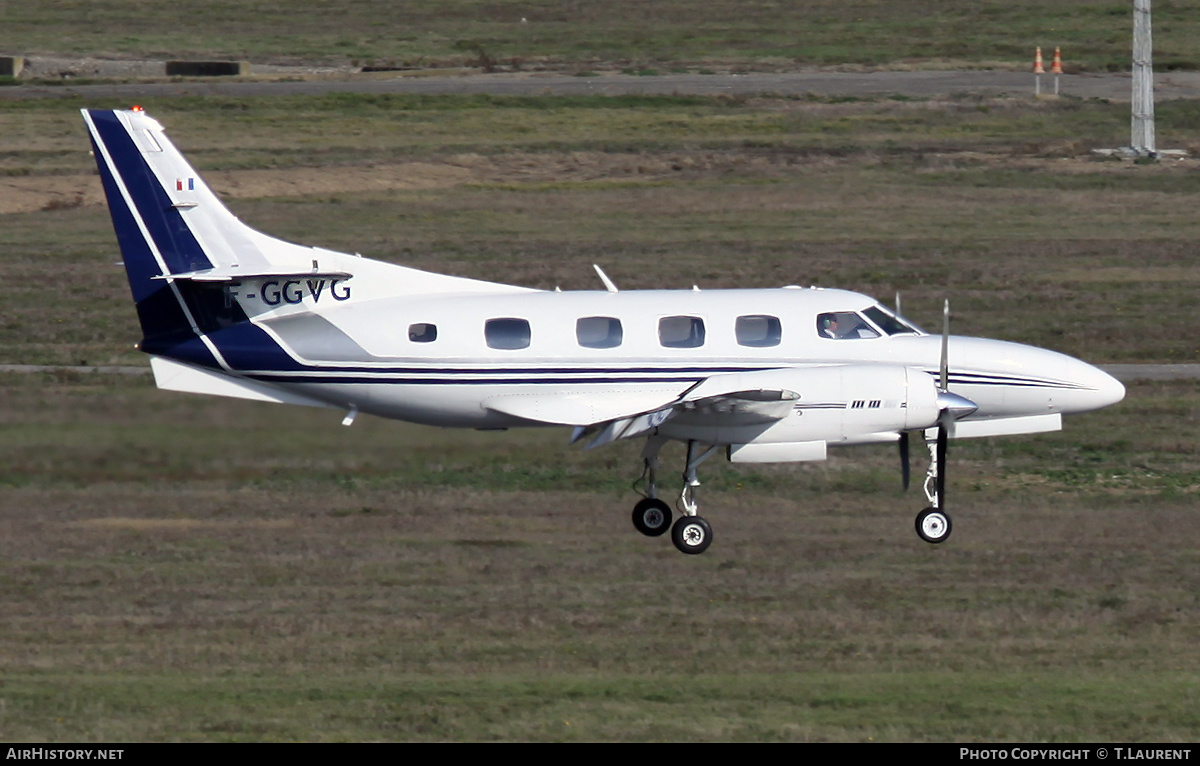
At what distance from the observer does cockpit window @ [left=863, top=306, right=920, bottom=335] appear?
24312mm

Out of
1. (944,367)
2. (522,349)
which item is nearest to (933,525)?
(944,367)

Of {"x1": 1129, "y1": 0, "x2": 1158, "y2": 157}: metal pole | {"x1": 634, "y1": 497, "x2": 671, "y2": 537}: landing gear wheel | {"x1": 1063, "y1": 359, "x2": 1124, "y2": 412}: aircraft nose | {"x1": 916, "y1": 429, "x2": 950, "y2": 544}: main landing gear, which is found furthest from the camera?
{"x1": 1129, "y1": 0, "x2": 1158, "y2": 157}: metal pole

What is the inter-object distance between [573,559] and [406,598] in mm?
2864

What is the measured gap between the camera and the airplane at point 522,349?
23.8 metres

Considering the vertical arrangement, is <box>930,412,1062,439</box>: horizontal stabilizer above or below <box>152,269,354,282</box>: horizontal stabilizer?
below

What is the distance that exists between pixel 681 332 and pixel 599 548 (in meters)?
6.38

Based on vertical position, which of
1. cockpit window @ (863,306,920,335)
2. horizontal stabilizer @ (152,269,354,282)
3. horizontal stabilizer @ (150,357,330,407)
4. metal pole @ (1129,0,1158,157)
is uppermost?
metal pole @ (1129,0,1158,157)

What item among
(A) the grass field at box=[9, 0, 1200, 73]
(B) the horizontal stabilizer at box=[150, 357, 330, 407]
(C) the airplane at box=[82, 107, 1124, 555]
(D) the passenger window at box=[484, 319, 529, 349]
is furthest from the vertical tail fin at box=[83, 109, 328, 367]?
(A) the grass field at box=[9, 0, 1200, 73]

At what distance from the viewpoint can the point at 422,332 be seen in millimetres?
23875

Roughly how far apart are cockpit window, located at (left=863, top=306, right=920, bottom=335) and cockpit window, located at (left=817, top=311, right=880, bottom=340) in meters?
0.13

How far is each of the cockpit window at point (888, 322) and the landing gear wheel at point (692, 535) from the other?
3.41 meters

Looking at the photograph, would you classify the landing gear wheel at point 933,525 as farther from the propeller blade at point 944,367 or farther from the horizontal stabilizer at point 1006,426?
the propeller blade at point 944,367

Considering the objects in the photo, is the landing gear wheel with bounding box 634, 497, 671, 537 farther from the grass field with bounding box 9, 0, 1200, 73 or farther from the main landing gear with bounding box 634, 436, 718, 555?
the grass field with bounding box 9, 0, 1200, 73

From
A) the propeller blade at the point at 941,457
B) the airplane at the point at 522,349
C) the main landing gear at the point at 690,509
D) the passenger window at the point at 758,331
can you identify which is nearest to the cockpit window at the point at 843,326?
the airplane at the point at 522,349
